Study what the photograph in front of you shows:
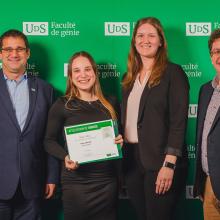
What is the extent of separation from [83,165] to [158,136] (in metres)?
0.50

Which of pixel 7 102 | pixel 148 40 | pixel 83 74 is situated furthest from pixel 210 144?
pixel 7 102

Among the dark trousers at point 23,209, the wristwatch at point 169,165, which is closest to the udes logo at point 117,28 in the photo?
the wristwatch at point 169,165

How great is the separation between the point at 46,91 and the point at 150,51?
0.79m

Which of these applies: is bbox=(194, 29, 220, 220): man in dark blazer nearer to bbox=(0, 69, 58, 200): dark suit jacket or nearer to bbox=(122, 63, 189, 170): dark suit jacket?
bbox=(122, 63, 189, 170): dark suit jacket

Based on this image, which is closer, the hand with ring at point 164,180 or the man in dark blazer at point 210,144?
the man in dark blazer at point 210,144

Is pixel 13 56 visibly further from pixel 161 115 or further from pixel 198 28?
pixel 198 28

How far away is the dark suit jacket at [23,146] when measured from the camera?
94.0 inches

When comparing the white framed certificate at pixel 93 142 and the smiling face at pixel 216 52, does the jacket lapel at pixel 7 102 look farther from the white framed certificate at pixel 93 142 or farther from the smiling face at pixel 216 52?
the smiling face at pixel 216 52

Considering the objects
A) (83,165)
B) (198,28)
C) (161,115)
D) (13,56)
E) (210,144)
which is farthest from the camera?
(198,28)

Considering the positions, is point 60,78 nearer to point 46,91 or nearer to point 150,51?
point 46,91

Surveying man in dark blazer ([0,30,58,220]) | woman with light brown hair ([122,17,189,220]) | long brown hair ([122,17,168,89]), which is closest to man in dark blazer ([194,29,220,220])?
woman with light brown hair ([122,17,189,220])

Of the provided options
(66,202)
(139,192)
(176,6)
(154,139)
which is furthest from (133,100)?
(176,6)

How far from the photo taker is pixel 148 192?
7.39ft

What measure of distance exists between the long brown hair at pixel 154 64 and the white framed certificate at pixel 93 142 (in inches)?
13.4
